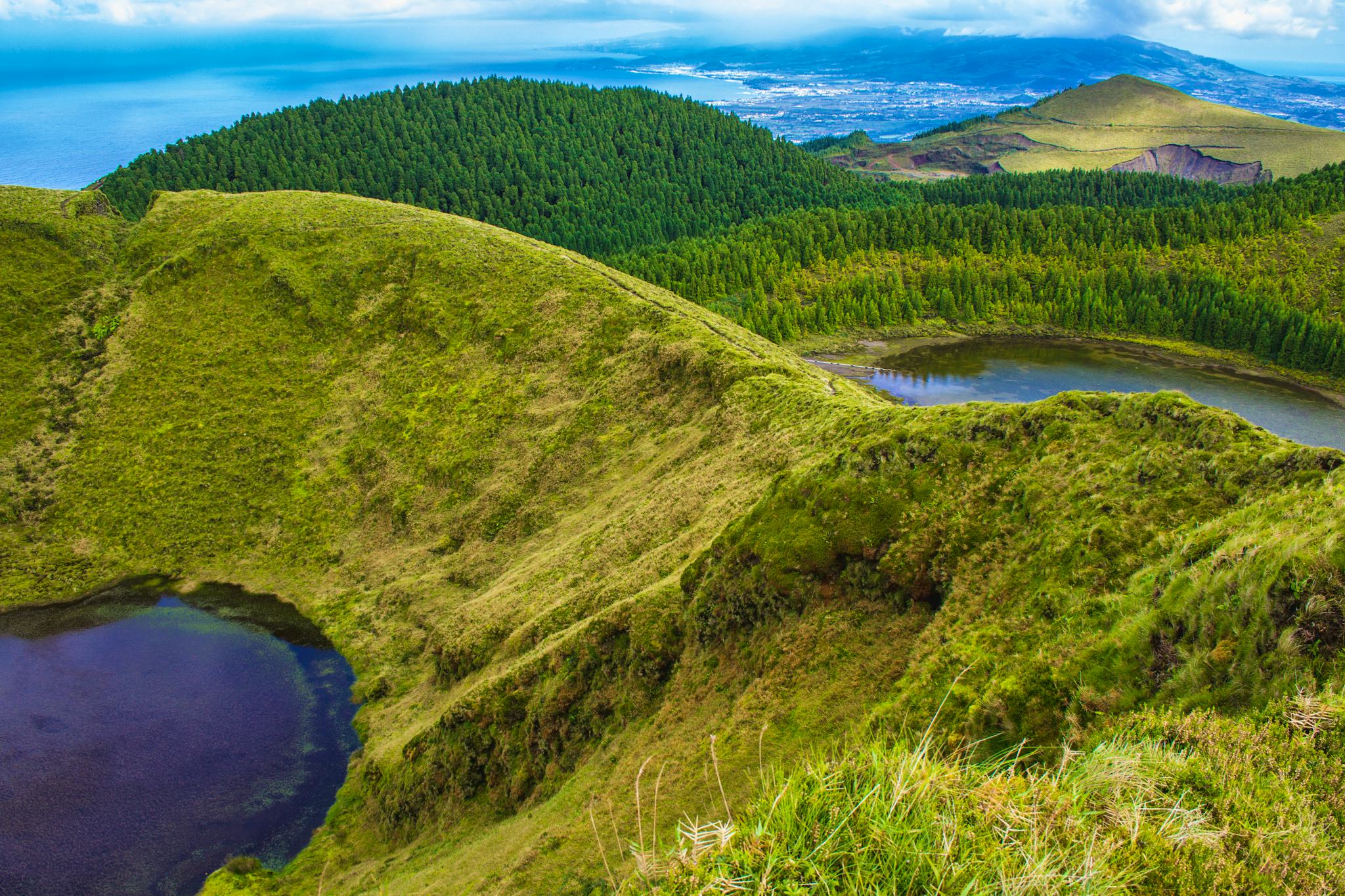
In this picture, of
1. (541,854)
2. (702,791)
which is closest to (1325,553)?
(702,791)

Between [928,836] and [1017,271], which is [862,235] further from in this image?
[928,836]

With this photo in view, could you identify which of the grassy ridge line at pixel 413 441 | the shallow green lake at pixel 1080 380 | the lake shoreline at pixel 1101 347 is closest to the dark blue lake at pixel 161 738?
the grassy ridge line at pixel 413 441

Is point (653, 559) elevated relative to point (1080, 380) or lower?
elevated

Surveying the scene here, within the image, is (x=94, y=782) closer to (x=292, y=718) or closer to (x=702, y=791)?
(x=292, y=718)

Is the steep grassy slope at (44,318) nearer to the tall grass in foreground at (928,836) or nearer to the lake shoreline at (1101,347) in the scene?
the tall grass in foreground at (928,836)

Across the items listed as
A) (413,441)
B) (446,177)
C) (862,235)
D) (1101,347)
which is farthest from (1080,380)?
(446,177)

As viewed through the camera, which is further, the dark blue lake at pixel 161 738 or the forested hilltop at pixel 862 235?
the forested hilltop at pixel 862 235
